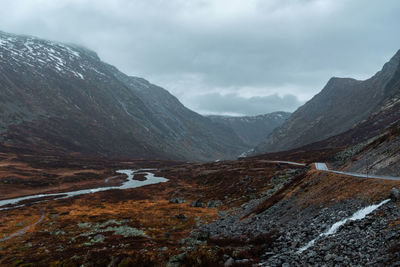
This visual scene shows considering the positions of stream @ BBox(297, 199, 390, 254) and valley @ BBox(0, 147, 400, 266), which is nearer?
stream @ BBox(297, 199, 390, 254)

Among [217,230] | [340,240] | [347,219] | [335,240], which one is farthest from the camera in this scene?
[217,230]

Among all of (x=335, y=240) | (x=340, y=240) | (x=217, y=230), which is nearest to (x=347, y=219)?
(x=335, y=240)

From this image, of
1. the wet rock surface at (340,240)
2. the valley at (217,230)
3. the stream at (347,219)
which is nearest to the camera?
the wet rock surface at (340,240)

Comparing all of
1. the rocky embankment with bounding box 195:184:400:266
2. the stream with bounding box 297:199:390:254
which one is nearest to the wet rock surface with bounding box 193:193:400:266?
the rocky embankment with bounding box 195:184:400:266

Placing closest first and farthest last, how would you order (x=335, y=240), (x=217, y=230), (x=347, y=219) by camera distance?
(x=335, y=240) → (x=347, y=219) → (x=217, y=230)

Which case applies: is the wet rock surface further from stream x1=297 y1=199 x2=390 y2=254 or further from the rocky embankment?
stream x1=297 y1=199 x2=390 y2=254

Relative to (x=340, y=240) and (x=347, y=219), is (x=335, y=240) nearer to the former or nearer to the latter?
(x=340, y=240)

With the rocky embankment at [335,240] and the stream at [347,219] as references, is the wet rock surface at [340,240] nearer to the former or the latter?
the rocky embankment at [335,240]

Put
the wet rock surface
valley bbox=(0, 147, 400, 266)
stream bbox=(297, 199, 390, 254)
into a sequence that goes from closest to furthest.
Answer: the wet rock surface < stream bbox=(297, 199, 390, 254) < valley bbox=(0, 147, 400, 266)

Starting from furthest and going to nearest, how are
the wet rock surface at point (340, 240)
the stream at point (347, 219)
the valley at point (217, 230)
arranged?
1. the valley at point (217, 230)
2. the stream at point (347, 219)
3. the wet rock surface at point (340, 240)

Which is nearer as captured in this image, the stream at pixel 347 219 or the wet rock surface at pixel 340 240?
the wet rock surface at pixel 340 240

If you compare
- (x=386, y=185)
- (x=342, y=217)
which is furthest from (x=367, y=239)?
(x=386, y=185)

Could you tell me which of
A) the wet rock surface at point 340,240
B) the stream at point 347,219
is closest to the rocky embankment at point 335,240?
the wet rock surface at point 340,240

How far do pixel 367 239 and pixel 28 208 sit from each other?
96.1m
